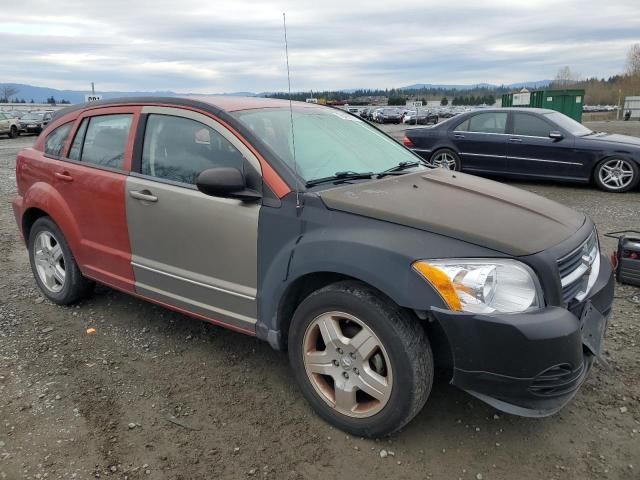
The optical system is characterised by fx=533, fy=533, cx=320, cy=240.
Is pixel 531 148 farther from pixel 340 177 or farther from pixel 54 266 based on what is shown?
pixel 54 266

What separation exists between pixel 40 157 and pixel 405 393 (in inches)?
144

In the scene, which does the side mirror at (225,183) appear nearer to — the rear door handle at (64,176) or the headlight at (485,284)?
the headlight at (485,284)

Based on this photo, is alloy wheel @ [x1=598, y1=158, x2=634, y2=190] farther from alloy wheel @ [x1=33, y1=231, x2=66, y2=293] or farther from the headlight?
alloy wheel @ [x1=33, y1=231, x2=66, y2=293]

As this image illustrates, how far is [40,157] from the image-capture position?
14.6 ft

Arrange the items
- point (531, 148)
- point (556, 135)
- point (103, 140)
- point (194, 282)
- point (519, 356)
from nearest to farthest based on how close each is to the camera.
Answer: point (519, 356) < point (194, 282) < point (103, 140) < point (556, 135) < point (531, 148)

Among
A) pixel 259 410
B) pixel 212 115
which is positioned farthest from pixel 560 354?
pixel 212 115

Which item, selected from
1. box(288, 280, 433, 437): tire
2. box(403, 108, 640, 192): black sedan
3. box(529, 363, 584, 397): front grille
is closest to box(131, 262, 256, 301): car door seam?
box(288, 280, 433, 437): tire

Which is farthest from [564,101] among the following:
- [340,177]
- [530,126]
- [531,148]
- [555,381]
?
[555,381]

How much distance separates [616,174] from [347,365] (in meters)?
8.41

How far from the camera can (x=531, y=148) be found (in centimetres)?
979

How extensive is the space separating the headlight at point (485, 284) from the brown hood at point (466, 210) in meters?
0.10

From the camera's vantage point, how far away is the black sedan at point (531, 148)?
9258 mm

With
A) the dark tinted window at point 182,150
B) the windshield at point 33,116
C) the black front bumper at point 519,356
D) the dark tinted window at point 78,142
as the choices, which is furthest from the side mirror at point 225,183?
the windshield at point 33,116

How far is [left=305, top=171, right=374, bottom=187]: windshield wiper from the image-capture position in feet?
9.91
